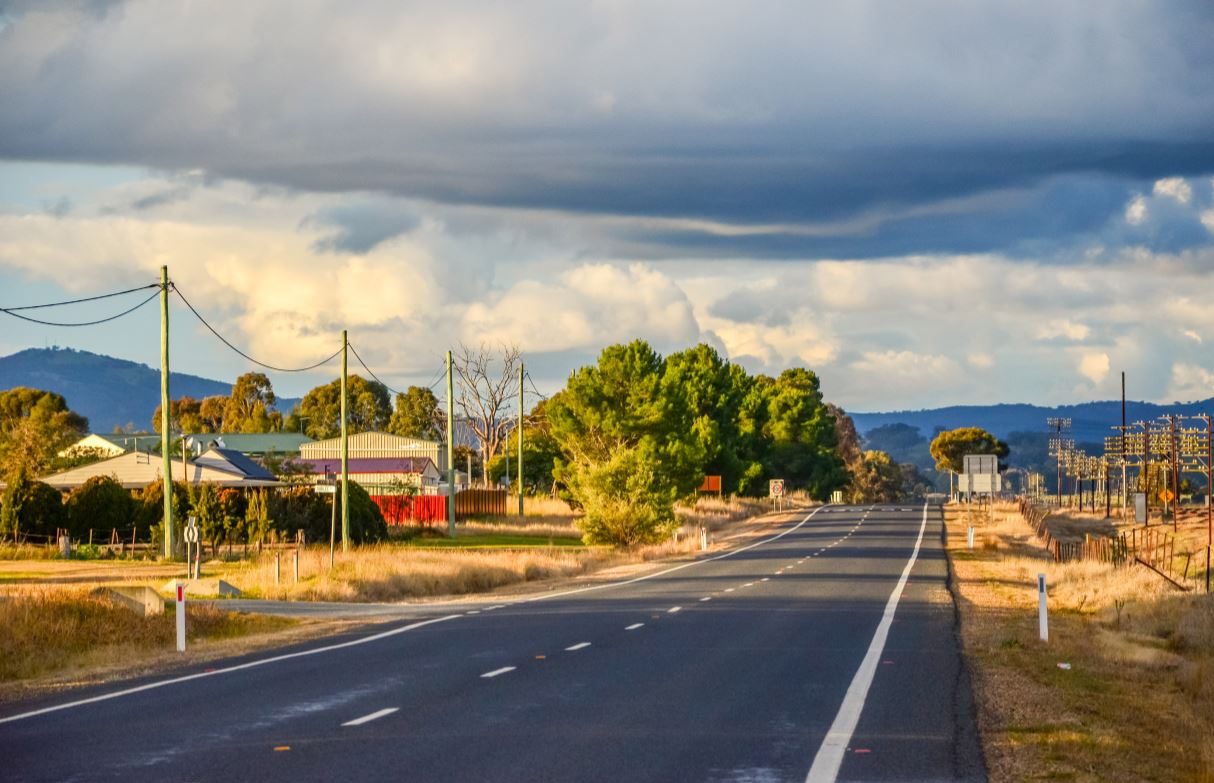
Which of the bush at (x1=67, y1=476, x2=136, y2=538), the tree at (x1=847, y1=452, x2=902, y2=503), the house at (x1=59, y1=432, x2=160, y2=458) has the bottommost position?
the tree at (x1=847, y1=452, x2=902, y2=503)

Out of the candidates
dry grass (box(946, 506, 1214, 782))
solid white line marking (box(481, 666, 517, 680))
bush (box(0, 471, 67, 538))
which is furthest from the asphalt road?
bush (box(0, 471, 67, 538))

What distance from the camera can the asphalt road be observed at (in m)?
11.2

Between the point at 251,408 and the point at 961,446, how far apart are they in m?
81.6

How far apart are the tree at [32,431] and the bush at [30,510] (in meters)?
4.38

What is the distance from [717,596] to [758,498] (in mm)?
94936

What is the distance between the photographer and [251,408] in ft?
578

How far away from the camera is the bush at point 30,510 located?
6125 cm

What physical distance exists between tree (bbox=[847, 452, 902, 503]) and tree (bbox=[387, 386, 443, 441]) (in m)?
47.7

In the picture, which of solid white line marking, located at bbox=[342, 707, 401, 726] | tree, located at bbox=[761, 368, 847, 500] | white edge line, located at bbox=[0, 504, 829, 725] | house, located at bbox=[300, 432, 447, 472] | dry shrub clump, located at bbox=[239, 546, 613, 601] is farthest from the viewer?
tree, located at bbox=[761, 368, 847, 500]

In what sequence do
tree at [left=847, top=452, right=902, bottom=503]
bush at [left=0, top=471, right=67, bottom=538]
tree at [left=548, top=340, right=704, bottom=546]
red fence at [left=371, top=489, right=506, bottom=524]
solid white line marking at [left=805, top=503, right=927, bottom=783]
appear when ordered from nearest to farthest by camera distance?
solid white line marking at [left=805, top=503, right=927, bottom=783] → bush at [left=0, top=471, right=67, bottom=538] → red fence at [left=371, top=489, right=506, bottom=524] → tree at [left=548, top=340, right=704, bottom=546] → tree at [left=847, top=452, right=902, bottom=503]

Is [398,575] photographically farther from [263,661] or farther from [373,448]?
[373,448]

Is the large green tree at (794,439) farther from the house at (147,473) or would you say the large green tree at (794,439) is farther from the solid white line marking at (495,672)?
the solid white line marking at (495,672)

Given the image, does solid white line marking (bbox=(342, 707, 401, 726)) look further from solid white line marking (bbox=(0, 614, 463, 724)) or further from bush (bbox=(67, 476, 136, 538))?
bush (bbox=(67, 476, 136, 538))

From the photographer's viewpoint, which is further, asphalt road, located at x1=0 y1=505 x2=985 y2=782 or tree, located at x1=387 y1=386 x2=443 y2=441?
tree, located at x1=387 y1=386 x2=443 y2=441
